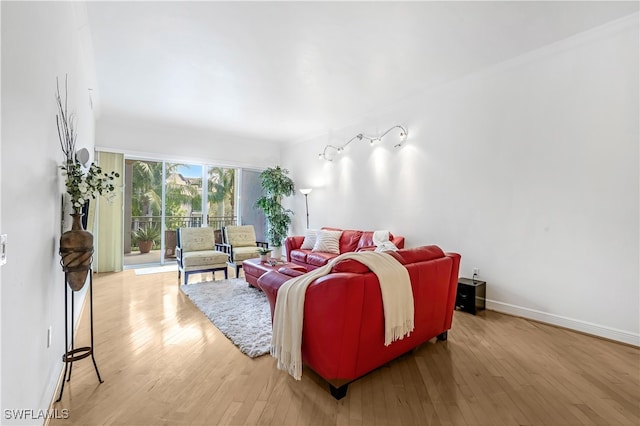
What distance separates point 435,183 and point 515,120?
1199 mm

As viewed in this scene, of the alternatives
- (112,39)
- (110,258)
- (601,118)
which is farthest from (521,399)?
(110,258)

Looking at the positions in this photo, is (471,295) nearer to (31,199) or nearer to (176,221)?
(31,199)

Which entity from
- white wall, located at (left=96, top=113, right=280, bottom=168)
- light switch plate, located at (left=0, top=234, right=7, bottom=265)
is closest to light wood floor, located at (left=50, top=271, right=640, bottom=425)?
light switch plate, located at (left=0, top=234, right=7, bottom=265)

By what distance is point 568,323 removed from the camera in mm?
3020

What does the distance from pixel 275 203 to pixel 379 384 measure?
5.21 metres

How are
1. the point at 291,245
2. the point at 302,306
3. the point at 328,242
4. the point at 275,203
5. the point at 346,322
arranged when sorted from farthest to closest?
1. the point at 275,203
2. the point at 291,245
3. the point at 328,242
4. the point at 302,306
5. the point at 346,322

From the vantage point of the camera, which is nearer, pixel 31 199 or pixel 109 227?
pixel 31 199

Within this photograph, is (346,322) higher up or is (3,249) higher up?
(3,249)

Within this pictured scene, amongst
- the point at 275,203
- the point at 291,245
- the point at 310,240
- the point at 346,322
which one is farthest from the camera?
the point at 275,203

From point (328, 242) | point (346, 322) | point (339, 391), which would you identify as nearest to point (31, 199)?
point (346, 322)

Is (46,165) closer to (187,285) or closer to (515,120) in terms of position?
(187,285)

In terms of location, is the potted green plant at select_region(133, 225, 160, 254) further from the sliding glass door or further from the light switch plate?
the light switch plate

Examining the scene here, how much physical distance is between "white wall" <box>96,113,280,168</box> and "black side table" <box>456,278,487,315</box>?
17.7 ft

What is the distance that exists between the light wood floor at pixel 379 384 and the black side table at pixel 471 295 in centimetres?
51
